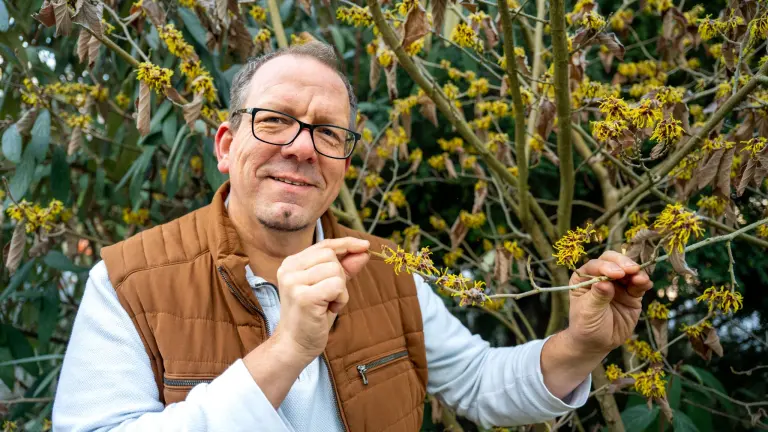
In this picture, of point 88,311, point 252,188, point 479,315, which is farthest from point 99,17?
point 479,315

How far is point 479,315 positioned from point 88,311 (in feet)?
6.54

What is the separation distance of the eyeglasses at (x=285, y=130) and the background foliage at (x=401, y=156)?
0.24 metres

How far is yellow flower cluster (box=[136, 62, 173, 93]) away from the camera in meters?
1.54

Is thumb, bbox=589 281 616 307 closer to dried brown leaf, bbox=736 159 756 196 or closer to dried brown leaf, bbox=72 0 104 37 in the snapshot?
dried brown leaf, bbox=736 159 756 196

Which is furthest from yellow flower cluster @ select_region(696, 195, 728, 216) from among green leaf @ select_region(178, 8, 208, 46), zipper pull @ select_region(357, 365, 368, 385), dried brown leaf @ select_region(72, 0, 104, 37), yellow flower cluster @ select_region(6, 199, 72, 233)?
yellow flower cluster @ select_region(6, 199, 72, 233)

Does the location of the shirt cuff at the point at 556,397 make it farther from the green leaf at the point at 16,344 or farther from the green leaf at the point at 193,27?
A: the green leaf at the point at 16,344

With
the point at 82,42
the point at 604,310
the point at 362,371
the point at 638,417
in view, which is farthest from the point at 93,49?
the point at 638,417

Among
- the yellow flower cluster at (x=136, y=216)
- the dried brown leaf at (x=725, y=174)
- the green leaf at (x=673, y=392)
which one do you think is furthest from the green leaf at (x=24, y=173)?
the green leaf at (x=673, y=392)

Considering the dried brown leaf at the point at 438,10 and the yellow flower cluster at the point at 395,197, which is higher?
the dried brown leaf at the point at 438,10

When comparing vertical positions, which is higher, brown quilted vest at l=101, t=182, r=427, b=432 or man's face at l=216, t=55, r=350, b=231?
man's face at l=216, t=55, r=350, b=231

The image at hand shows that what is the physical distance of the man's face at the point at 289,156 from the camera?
1.43 meters

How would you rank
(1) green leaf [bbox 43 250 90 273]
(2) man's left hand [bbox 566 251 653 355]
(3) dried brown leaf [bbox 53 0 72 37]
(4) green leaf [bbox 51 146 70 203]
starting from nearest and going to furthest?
(2) man's left hand [bbox 566 251 653 355], (3) dried brown leaf [bbox 53 0 72 37], (1) green leaf [bbox 43 250 90 273], (4) green leaf [bbox 51 146 70 203]

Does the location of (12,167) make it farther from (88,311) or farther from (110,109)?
(88,311)

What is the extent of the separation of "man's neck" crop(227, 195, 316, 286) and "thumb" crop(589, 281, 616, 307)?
68cm
